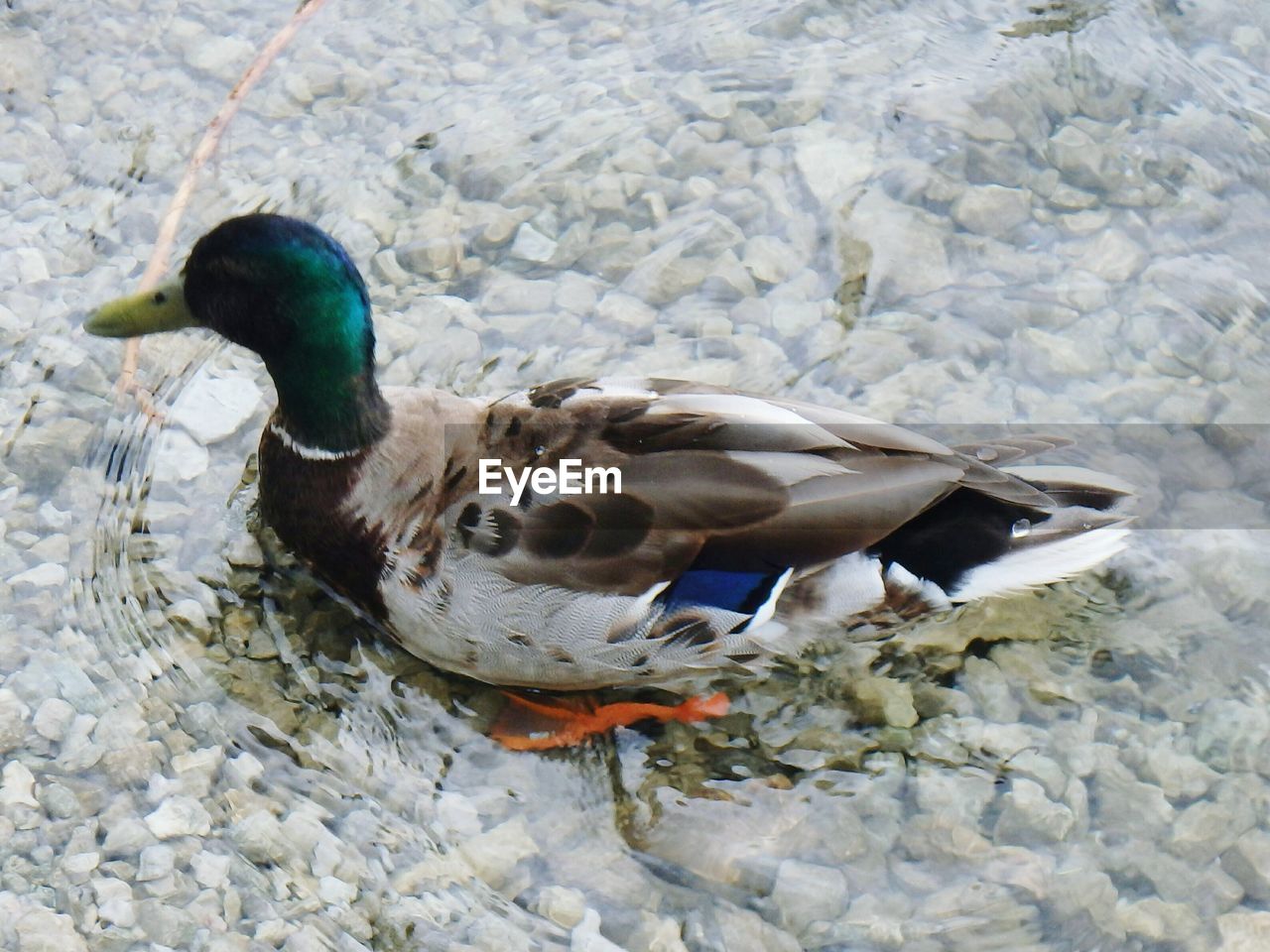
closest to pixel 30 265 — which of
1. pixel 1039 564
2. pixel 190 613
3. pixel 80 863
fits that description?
pixel 190 613

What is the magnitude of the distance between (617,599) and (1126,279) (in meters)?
2.42

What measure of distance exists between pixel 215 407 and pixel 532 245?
1182 millimetres

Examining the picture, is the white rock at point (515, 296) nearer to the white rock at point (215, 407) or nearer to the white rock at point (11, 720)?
the white rock at point (215, 407)

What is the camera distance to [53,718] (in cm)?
404

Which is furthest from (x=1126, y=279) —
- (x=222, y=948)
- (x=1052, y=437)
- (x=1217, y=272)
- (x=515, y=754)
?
(x=222, y=948)

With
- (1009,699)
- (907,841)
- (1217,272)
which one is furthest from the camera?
(1217,272)

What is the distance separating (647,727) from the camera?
4172 mm

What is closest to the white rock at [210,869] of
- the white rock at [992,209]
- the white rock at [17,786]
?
the white rock at [17,786]

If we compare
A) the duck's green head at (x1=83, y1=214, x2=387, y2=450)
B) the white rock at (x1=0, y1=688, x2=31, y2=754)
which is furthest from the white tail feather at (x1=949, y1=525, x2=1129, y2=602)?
the white rock at (x1=0, y1=688, x2=31, y2=754)

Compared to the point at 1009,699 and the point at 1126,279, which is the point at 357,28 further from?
the point at 1009,699

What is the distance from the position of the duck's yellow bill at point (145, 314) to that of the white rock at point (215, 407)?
0.62 m

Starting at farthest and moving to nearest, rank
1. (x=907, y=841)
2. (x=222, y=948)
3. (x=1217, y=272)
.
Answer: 1. (x=1217, y=272)
2. (x=907, y=841)
3. (x=222, y=948)

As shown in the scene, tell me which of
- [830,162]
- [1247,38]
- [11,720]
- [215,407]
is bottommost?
[11,720]

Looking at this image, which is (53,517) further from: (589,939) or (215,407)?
(589,939)
